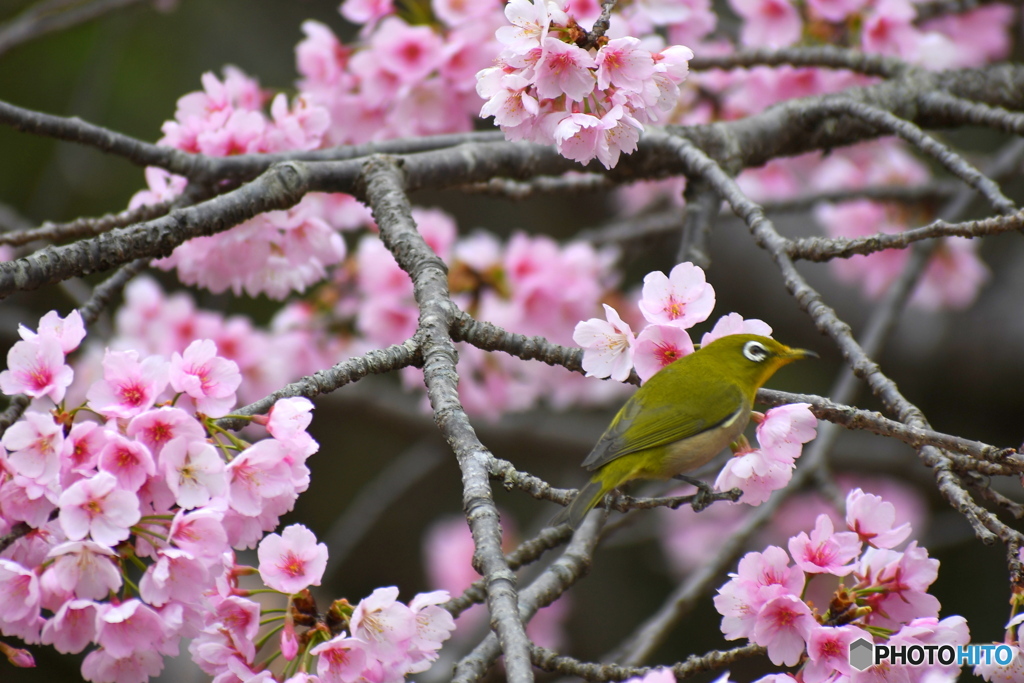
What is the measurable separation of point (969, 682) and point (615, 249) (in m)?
4.29

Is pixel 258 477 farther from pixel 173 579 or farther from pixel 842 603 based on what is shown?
pixel 842 603

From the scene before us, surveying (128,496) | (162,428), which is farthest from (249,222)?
(128,496)

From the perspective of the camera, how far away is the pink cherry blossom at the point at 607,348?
1.48 m

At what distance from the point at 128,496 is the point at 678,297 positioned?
910 millimetres

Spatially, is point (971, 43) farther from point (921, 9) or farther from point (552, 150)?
point (552, 150)

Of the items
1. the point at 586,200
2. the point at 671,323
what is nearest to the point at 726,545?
the point at 671,323

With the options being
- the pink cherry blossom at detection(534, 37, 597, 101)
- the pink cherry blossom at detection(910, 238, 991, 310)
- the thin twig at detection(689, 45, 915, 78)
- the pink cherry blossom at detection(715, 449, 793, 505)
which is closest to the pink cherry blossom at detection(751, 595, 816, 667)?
the pink cherry blossom at detection(715, 449, 793, 505)

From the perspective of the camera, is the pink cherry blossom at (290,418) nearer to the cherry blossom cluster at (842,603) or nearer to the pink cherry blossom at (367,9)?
the cherry blossom cluster at (842,603)

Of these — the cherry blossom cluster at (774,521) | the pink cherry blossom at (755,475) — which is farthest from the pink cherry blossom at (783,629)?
the cherry blossom cluster at (774,521)

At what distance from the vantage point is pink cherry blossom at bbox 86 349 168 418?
1266mm

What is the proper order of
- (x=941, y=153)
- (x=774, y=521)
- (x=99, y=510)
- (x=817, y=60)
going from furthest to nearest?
(x=774, y=521), (x=817, y=60), (x=941, y=153), (x=99, y=510)

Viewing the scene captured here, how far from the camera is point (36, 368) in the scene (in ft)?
4.20

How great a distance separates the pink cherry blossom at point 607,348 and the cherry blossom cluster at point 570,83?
0.89ft

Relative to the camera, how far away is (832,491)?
229 centimetres
